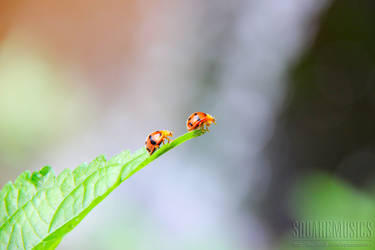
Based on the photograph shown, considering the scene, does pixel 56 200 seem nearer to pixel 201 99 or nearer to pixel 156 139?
pixel 156 139

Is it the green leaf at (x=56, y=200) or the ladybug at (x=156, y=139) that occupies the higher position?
the ladybug at (x=156, y=139)

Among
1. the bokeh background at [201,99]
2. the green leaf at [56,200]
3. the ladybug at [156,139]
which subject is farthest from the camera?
the bokeh background at [201,99]

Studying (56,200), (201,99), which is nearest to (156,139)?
(56,200)

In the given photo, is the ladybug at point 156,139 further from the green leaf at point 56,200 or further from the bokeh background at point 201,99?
the bokeh background at point 201,99

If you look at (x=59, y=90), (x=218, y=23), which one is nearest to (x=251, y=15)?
(x=218, y=23)

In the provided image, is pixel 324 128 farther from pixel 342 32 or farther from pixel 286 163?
pixel 342 32

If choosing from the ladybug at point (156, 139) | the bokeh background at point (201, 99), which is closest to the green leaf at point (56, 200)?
the ladybug at point (156, 139)

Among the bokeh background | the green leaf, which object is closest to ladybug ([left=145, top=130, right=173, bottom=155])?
the green leaf
